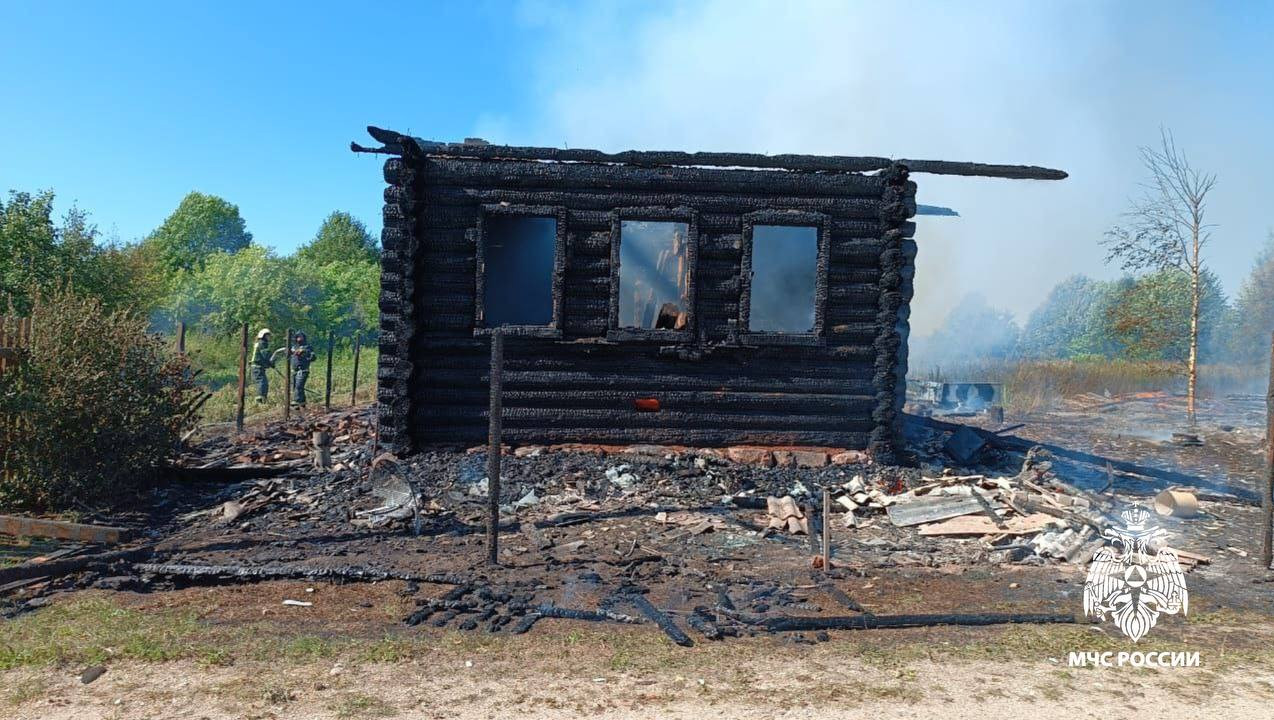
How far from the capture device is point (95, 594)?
5855 millimetres

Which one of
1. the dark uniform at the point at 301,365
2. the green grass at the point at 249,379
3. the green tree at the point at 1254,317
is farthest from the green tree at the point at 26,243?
the green tree at the point at 1254,317

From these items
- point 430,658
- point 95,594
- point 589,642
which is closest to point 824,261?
point 589,642

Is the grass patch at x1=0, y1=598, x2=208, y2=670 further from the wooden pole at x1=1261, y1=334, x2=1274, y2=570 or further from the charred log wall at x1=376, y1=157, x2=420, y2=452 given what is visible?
the wooden pole at x1=1261, y1=334, x2=1274, y2=570

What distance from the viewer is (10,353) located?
7719 mm

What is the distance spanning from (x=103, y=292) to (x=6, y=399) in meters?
16.6

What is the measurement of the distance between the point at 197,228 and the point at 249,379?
42.6 meters

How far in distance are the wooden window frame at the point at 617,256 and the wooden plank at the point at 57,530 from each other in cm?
568

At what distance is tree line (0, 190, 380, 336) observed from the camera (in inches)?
776

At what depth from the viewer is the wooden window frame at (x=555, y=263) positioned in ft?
32.8

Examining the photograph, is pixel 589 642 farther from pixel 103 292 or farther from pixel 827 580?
pixel 103 292

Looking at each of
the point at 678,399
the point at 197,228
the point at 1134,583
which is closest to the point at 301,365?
the point at 678,399

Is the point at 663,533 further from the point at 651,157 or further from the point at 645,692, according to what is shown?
the point at 651,157

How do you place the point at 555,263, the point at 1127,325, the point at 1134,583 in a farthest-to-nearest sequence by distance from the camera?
the point at 1127,325, the point at 555,263, the point at 1134,583

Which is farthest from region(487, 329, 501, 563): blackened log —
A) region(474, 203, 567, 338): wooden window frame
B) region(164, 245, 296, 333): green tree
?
region(164, 245, 296, 333): green tree
